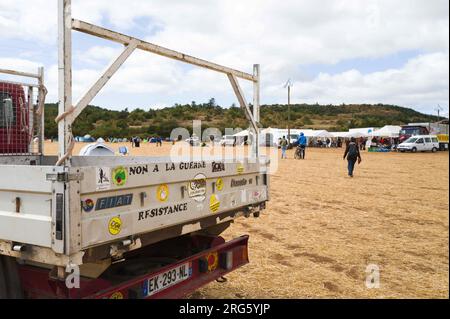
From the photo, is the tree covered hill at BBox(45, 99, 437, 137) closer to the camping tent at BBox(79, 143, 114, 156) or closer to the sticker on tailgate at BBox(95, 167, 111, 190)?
the camping tent at BBox(79, 143, 114, 156)

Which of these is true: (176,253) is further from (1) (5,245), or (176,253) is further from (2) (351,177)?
(2) (351,177)

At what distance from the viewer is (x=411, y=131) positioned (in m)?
50.6

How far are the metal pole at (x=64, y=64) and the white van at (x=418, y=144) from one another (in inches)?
1690

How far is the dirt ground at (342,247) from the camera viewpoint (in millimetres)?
4762

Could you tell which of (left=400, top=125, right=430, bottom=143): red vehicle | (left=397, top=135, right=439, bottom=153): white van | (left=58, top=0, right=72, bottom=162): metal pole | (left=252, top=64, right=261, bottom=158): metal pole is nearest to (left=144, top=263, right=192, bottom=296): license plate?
(left=58, top=0, right=72, bottom=162): metal pole

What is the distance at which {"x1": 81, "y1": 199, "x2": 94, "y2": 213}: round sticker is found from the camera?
97.7 inches

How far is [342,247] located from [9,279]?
477 centimetres

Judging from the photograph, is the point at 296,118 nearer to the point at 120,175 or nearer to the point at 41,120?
the point at 41,120

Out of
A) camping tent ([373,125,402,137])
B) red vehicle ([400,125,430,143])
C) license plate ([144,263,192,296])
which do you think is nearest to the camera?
license plate ([144,263,192,296])

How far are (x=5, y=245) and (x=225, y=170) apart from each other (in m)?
1.82

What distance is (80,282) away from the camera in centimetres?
287

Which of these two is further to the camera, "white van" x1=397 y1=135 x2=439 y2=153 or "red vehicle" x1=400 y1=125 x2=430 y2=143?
"red vehicle" x1=400 y1=125 x2=430 y2=143

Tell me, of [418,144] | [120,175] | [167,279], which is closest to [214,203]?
[167,279]
